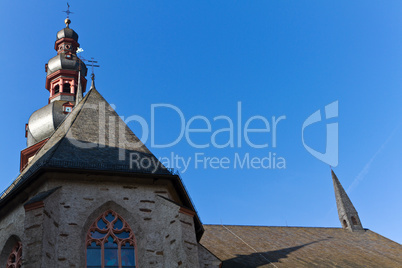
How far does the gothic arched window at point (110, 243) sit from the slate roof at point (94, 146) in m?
1.62

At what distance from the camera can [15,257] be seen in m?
15.2

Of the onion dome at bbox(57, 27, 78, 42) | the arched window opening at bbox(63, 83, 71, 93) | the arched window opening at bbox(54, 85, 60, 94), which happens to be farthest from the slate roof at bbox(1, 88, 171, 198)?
the onion dome at bbox(57, 27, 78, 42)

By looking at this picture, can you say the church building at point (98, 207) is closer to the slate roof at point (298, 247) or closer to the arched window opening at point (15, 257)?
the arched window opening at point (15, 257)

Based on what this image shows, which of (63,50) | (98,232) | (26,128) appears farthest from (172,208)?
Answer: (63,50)

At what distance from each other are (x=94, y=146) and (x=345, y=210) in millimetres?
21219

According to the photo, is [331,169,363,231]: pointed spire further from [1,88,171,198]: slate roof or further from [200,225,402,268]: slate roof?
[1,88,171,198]: slate roof

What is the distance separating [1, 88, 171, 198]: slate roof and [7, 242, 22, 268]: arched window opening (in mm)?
2037

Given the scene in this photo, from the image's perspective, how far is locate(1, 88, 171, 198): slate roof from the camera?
1608 cm

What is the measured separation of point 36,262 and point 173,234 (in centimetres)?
389

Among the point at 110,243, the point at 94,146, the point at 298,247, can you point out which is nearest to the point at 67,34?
the point at 94,146

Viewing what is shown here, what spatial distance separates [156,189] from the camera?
16.3 m

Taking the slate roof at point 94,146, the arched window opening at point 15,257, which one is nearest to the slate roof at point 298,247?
the slate roof at point 94,146

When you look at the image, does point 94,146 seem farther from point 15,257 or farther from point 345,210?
point 345,210

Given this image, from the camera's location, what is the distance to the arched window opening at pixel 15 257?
589 inches
